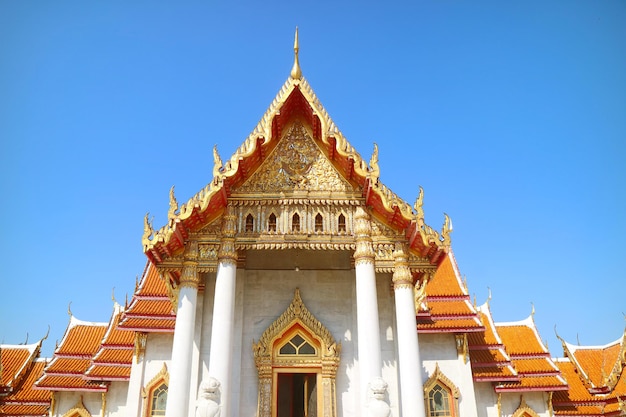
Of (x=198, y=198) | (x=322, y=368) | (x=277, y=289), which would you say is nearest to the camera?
(x=198, y=198)

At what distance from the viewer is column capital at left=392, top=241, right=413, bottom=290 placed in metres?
9.60

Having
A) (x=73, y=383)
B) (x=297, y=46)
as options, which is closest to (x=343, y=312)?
(x=297, y=46)

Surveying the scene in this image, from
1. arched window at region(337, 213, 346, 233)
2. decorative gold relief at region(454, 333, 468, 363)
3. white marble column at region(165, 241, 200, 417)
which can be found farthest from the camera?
decorative gold relief at region(454, 333, 468, 363)

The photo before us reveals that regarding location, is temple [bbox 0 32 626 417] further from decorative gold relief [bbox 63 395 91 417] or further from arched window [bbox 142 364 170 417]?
decorative gold relief [bbox 63 395 91 417]

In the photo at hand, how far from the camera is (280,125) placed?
10.4 metres

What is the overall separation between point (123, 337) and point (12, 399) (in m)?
4.88

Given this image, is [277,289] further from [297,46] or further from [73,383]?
[73,383]

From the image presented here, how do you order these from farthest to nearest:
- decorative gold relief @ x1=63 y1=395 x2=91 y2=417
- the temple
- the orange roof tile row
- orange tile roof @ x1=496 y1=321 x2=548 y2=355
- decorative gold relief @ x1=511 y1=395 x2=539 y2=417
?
orange tile roof @ x1=496 y1=321 x2=548 y2=355, the orange roof tile row, decorative gold relief @ x1=511 y1=395 x2=539 y2=417, decorative gold relief @ x1=63 y1=395 x2=91 y2=417, the temple

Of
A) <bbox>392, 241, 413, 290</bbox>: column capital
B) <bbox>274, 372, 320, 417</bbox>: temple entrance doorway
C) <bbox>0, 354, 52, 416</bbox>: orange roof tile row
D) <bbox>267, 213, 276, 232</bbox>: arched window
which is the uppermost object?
<bbox>267, 213, 276, 232</bbox>: arched window

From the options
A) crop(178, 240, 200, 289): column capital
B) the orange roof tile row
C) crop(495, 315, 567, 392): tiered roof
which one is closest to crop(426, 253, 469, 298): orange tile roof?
crop(495, 315, 567, 392): tiered roof

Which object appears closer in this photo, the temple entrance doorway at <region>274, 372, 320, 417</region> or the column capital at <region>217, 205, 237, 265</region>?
the column capital at <region>217, 205, 237, 265</region>

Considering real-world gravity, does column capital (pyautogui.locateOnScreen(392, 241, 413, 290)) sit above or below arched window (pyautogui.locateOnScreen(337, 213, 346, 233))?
below

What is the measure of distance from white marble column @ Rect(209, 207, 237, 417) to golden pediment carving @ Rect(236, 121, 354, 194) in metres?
0.90

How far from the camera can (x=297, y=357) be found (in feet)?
34.7
